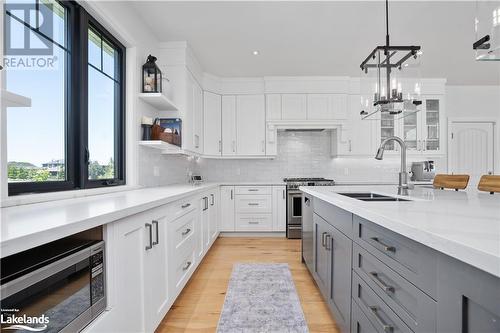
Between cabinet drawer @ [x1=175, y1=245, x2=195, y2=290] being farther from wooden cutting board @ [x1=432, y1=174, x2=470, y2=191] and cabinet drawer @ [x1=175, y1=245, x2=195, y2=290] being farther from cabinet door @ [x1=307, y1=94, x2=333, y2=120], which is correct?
cabinet door @ [x1=307, y1=94, x2=333, y2=120]

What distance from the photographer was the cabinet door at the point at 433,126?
15.7 ft

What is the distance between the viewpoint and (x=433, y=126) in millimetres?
4812

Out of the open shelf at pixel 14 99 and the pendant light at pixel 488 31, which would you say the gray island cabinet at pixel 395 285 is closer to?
the pendant light at pixel 488 31

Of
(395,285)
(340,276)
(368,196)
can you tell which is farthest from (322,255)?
(395,285)

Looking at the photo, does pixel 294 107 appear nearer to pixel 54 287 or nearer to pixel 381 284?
pixel 381 284

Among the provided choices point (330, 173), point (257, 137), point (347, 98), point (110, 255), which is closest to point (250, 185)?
point (257, 137)

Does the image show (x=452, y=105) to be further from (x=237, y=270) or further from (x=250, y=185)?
(x=237, y=270)

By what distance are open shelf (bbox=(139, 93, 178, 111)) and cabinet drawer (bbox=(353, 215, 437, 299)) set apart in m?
2.28

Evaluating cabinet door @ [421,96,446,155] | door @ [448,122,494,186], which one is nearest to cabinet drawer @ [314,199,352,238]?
cabinet door @ [421,96,446,155]

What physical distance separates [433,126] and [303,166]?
238cm

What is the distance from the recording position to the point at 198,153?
4.06 metres

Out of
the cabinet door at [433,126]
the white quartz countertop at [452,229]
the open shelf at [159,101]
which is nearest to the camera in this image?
the white quartz countertop at [452,229]

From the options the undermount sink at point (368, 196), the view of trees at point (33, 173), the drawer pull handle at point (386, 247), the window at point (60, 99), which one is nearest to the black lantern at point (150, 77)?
the window at point (60, 99)

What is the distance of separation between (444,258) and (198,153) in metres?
3.57
